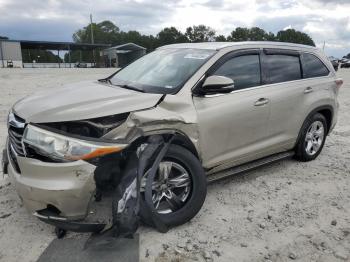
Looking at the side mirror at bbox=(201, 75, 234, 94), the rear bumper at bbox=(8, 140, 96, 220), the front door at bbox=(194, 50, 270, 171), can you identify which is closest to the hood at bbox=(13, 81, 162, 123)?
the rear bumper at bbox=(8, 140, 96, 220)

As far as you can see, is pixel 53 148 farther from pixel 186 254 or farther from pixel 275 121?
pixel 275 121

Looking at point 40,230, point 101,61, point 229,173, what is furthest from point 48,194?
point 101,61

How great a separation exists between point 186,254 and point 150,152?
94 cm

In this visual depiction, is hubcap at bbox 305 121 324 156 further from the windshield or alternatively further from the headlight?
the headlight

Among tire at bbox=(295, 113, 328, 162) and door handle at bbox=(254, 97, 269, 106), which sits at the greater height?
door handle at bbox=(254, 97, 269, 106)

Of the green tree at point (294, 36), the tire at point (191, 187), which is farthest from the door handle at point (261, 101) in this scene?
the green tree at point (294, 36)

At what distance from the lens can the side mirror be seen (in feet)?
12.2

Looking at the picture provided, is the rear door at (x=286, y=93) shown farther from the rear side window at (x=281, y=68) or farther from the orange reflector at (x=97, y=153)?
the orange reflector at (x=97, y=153)

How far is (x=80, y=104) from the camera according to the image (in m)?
3.29

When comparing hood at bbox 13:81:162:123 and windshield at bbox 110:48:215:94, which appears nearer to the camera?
hood at bbox 13:81:162:123

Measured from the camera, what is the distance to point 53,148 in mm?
3002

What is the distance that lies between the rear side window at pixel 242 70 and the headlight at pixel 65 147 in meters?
1.69

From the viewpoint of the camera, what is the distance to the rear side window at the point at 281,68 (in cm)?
464

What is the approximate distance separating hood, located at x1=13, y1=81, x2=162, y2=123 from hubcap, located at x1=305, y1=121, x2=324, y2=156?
282cm
